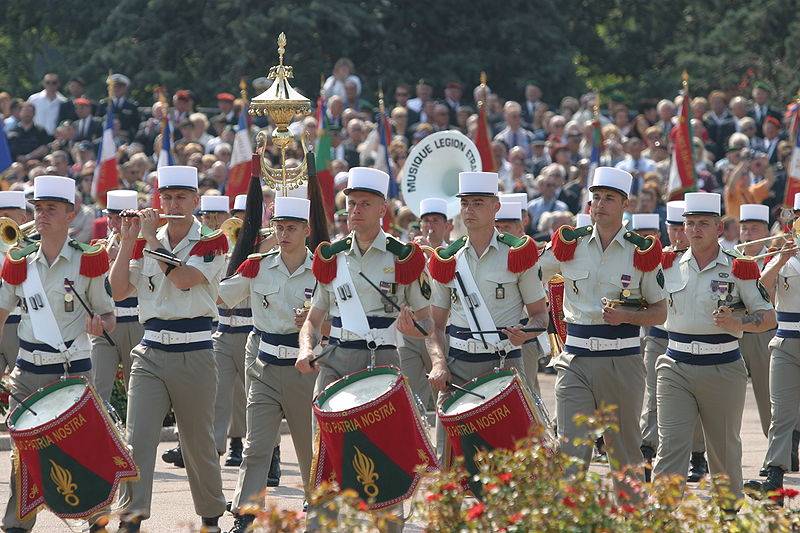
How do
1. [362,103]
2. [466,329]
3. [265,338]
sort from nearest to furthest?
[466,329] < [265,338] < [362,103]

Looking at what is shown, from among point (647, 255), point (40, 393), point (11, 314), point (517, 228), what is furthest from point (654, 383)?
point (40, 393)

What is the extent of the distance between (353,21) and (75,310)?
19.5m

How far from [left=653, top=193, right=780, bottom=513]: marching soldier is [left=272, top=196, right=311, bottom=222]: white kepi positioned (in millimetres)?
2374

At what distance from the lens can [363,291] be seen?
35.6 feet

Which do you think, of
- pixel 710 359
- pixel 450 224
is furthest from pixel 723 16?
pixel 710 359

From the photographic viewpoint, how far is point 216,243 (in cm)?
1161

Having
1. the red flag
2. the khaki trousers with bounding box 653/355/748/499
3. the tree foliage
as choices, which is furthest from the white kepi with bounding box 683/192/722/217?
the tree foliage

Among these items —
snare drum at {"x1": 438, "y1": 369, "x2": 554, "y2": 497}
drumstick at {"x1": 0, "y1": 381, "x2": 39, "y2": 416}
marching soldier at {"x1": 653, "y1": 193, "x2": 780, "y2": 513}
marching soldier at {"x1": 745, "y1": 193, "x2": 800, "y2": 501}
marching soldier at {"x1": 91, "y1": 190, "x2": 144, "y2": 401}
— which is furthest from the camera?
marching soldier at {"x1": 91, "y1": 190, "x2": 144, "y2": 401}

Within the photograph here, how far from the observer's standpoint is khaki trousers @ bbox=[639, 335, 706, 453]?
1464 cm

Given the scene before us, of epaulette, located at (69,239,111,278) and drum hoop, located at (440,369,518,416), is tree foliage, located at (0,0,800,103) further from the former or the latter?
drum hoop, located at (440,369,518,416)

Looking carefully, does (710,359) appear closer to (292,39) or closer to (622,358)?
(622,358)

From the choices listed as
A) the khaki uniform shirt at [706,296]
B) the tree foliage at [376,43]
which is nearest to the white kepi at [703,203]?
the khaki uniform shirt at [706,296]

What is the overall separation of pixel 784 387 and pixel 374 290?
4.34 metres

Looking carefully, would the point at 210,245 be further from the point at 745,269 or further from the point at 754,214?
the point at 754,214
